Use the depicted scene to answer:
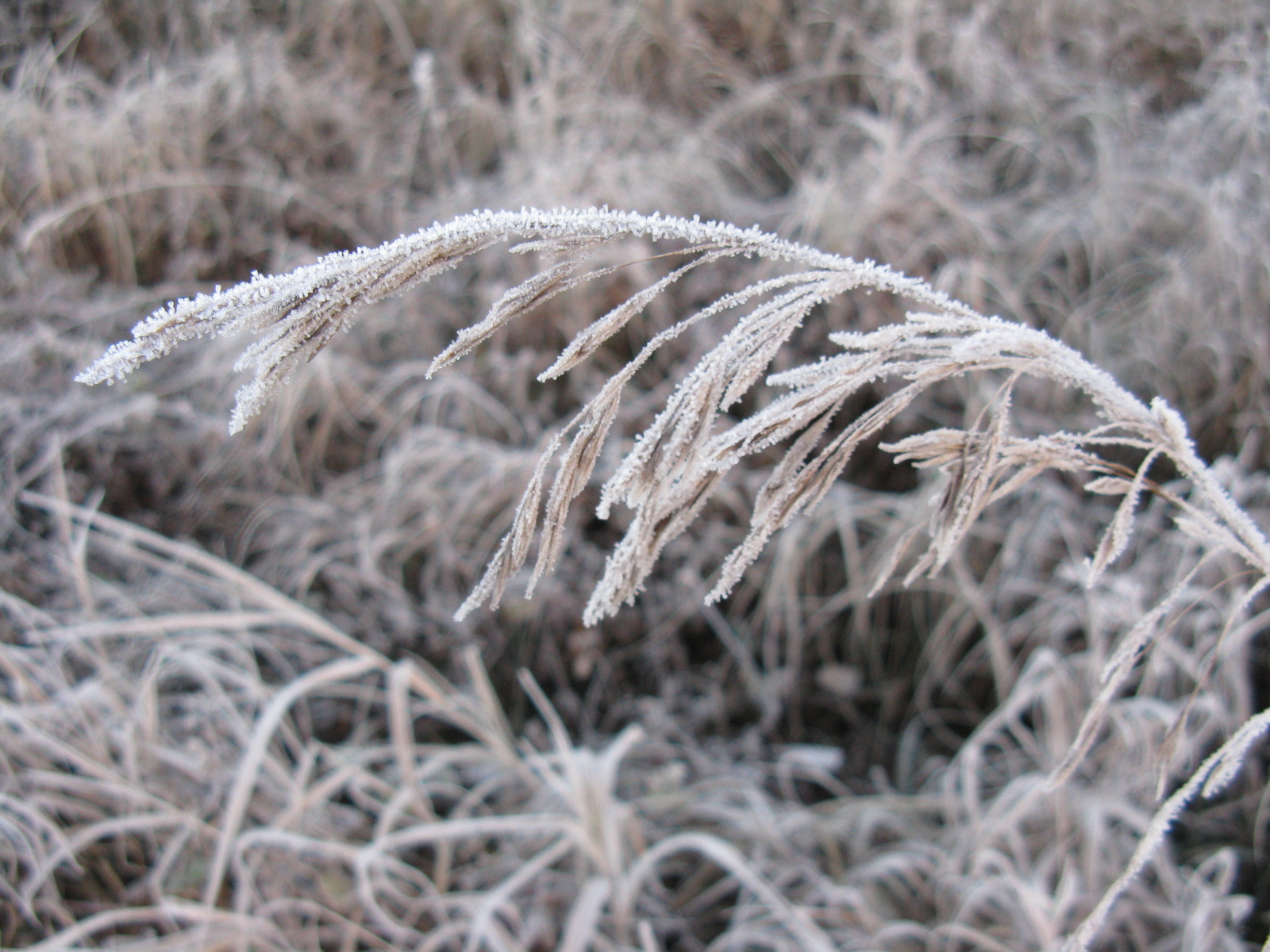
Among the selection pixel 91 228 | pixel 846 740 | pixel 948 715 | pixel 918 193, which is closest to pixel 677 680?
pixel 846 740

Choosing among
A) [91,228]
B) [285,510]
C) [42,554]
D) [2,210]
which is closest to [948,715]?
[285,510]

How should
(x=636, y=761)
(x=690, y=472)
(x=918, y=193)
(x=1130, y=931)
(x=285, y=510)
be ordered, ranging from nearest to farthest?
(x=690, y=472) < (x=1130, y=931) < (x=636, y=761) < (x=285, y=510) < (x=918, y=193)

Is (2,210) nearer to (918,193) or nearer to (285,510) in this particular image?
(285,510)

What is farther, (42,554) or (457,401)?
(457,401)

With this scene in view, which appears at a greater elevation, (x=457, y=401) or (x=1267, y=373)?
(x=1267, y=373)

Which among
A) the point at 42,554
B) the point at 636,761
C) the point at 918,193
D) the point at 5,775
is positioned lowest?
the point at 636,761

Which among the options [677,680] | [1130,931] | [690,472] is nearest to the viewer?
[690,472]

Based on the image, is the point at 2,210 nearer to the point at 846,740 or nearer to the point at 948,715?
the point at 846,740
